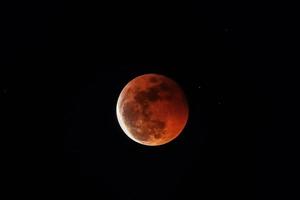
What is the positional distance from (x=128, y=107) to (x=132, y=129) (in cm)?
40

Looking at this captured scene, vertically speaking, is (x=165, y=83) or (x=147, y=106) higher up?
(x=165, y=83)

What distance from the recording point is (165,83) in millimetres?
6691

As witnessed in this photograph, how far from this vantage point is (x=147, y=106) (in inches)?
245

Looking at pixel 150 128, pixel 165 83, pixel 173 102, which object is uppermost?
pixel 165 83

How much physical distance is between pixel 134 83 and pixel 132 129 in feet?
2.98

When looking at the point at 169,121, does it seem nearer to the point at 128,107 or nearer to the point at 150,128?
the point at 150,128

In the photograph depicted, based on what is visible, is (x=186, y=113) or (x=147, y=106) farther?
(x=186, y=113)

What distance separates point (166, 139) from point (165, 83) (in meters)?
1.05

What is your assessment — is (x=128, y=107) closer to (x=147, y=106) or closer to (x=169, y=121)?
(x=147, y=106)

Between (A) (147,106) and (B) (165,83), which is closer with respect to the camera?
(A) (147,106)

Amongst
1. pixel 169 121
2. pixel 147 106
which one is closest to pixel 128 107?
pixel 147 106

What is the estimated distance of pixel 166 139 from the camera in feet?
21.7

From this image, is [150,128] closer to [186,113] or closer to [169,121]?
[169,121]

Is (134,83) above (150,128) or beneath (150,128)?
above
